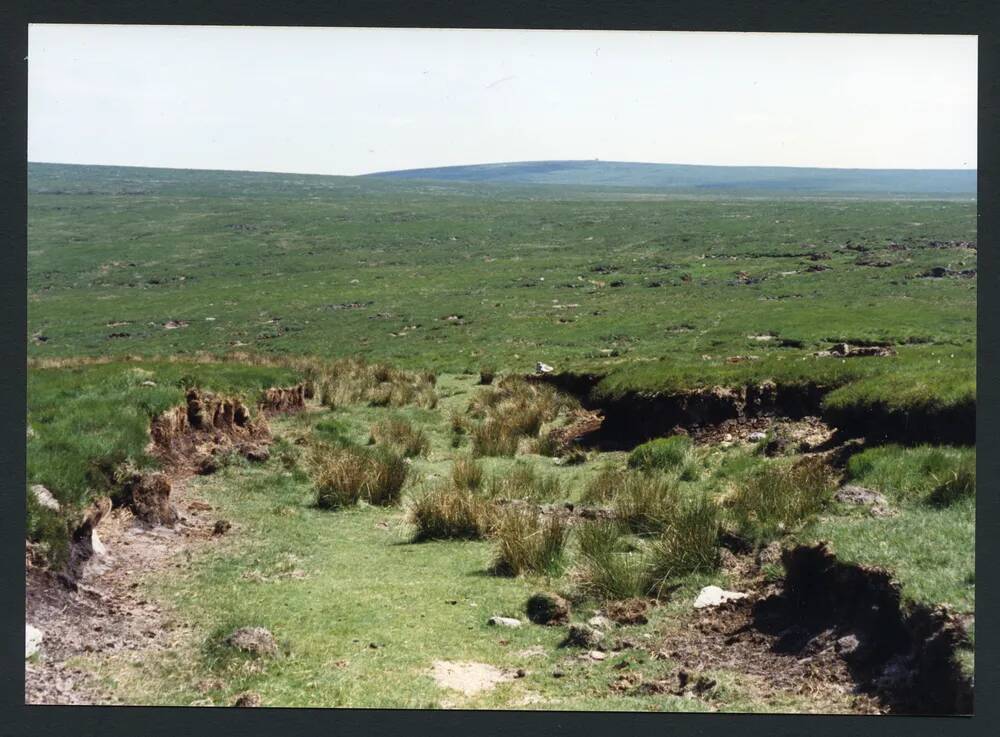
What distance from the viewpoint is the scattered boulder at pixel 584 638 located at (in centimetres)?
866

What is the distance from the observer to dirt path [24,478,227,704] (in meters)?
7.96

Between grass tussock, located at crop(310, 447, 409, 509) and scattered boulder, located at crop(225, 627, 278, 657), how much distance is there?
14.2ft

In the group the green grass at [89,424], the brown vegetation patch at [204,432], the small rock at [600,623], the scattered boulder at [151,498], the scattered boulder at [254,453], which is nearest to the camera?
the small rock at [600,623]

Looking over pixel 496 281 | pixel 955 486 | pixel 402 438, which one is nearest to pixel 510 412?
pixel 402 438

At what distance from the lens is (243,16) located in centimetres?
777

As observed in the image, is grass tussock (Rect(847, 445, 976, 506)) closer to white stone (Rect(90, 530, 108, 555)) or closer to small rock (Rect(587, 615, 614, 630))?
small rock (Rect(587, 615, 614, 630))

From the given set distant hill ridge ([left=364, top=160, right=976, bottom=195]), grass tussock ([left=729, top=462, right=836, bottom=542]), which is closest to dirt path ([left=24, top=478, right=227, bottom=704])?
grass tussock ([left=729, top=462, right=836, bottom=542])

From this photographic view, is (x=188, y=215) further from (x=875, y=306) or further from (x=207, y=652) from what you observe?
(x=207, y=652)

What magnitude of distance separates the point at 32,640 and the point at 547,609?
4.19m

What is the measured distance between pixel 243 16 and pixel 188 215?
59293mm

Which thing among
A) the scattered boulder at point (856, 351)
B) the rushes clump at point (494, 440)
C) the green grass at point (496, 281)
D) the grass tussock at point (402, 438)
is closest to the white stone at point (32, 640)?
the grass tussock at point (402, 438)

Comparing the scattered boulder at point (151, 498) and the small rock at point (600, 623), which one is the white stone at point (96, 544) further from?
the small rock at point (600, 623)

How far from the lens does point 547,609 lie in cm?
937

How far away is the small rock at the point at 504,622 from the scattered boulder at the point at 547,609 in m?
0.17
